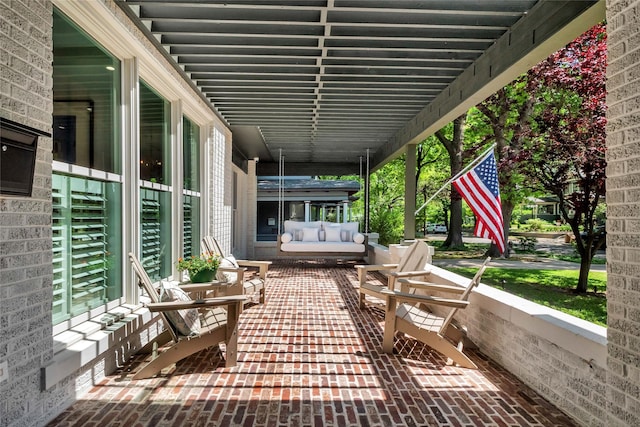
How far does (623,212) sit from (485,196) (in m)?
2.17

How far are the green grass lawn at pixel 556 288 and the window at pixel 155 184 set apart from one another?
178 inches

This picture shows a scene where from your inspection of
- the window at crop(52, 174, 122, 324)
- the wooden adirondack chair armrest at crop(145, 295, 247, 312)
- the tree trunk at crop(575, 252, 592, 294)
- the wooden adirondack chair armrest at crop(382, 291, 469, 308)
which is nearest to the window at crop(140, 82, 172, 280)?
the window at crop(52, 174, 122, 324)

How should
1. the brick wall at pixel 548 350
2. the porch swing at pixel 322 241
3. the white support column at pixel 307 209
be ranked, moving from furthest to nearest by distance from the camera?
the white support column at pixel 307 209 → the porch swing at pixel 322 241 → the brick wall at pixel 548 350

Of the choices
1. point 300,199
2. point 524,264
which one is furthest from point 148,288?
point 300,199

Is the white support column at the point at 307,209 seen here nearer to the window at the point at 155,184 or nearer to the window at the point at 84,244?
the window at the point at 155,184

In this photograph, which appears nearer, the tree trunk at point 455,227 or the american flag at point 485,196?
the american flag at point 485,196

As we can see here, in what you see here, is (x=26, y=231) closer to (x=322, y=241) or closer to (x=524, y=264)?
(x=322, y=241)

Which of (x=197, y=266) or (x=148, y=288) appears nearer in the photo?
(x=148, y=288)

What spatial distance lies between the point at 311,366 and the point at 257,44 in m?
3.06

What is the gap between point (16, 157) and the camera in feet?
6.34

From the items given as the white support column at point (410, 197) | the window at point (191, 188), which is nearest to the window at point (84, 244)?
the window at point (191, 188)

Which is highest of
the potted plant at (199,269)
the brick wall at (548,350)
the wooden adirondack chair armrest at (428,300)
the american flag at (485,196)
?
the american flag at (485,196)

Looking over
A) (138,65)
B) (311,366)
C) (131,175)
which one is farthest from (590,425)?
(138,65)

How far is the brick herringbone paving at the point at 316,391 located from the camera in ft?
8.13
